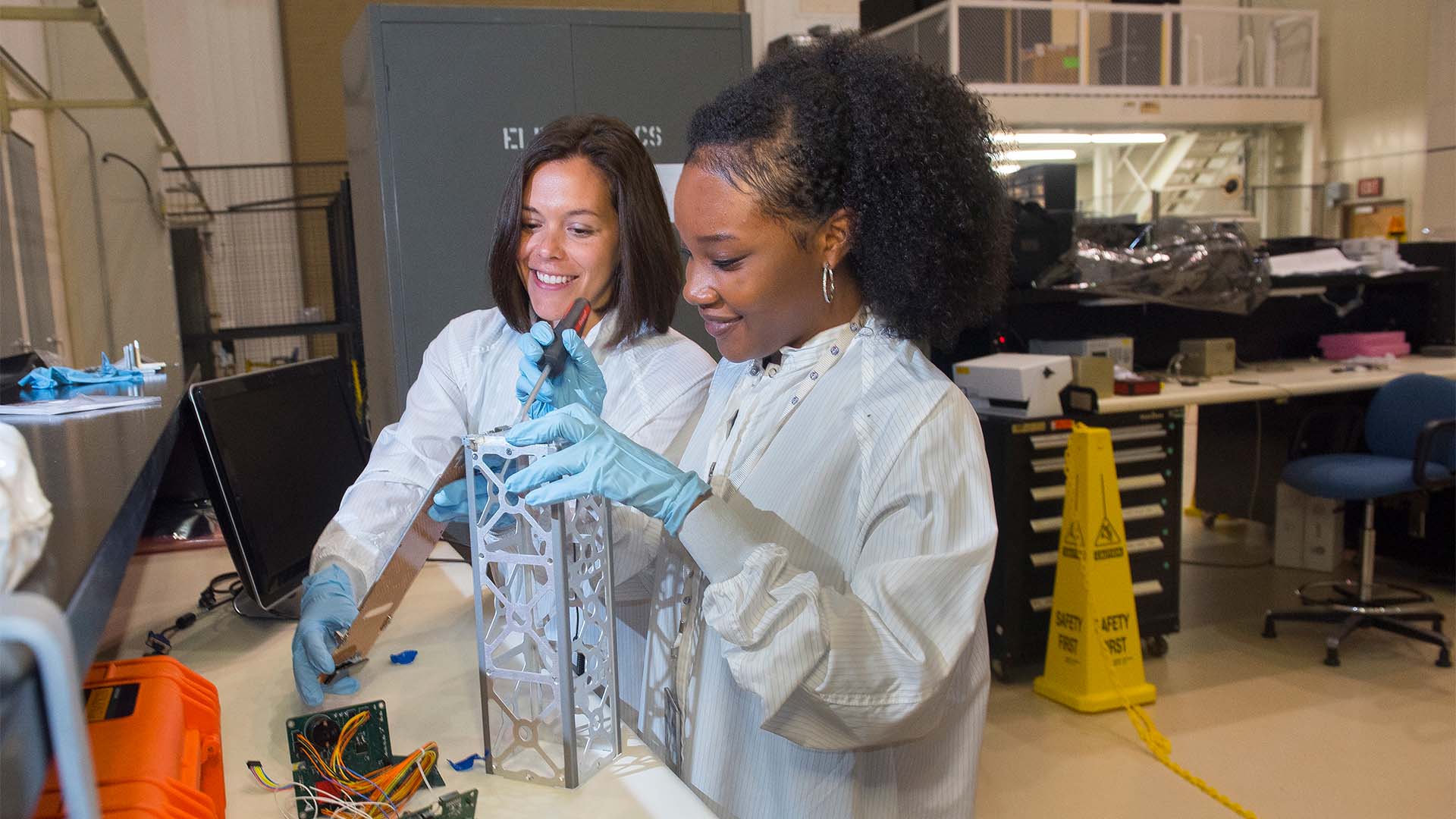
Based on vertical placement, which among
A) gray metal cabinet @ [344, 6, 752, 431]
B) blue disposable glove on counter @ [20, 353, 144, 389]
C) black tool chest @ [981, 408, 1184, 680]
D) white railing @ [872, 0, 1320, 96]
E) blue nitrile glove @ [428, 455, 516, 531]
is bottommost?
black tool chest @ [981, 408, 1184, 680]

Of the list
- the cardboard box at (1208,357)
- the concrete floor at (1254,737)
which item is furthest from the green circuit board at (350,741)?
the cardboard box at (1208,357)

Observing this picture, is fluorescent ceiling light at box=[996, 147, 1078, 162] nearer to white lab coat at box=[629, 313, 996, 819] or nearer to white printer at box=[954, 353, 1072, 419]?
white printer at box=[954, 353, 1072, 419]

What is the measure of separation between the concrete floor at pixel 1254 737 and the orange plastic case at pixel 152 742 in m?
2.21

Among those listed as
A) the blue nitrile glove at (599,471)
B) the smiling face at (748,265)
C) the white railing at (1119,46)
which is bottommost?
the blue nitrile glove at (599,471)

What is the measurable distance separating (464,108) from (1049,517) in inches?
87.7

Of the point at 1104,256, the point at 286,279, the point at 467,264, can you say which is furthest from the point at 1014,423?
the point at 286,279

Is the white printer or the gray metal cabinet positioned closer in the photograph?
the gray metal cabinet

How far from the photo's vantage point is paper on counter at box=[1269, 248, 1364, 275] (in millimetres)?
4410

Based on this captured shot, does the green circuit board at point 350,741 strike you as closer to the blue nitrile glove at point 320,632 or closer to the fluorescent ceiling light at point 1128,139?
the blue nitrile glove at point 320,632

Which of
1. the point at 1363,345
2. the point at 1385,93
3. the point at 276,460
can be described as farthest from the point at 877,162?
the point at 1385,93

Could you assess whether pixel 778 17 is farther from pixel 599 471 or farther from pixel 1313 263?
pixel 599 471

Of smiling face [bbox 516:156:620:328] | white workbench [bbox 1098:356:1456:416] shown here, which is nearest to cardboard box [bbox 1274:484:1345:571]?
white workbench [bbox 1098:356:1456:416]

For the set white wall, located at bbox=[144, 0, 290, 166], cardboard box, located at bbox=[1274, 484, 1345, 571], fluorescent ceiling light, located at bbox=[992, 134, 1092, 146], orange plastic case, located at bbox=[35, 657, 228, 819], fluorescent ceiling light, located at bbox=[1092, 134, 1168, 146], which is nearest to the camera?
orange plastic case, located at bbox=[35, 657, 228, 819]

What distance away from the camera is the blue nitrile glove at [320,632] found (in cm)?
120
